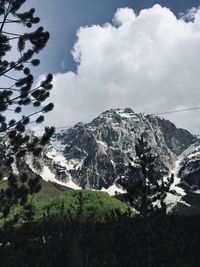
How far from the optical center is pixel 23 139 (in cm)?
1755

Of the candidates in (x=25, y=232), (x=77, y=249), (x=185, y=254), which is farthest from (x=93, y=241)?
(x=25, y=232)

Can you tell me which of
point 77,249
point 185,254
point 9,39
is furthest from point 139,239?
point 77,249

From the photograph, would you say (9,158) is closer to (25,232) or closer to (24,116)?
(24,116)

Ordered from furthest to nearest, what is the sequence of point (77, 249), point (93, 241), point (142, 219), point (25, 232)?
1. point (77, 249)
2. point (93, 241)
3. point (142, 219)
4. point (25, 232)

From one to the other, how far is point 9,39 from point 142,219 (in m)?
26.9

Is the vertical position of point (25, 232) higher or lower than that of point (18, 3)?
lower

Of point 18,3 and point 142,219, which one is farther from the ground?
point 18,3

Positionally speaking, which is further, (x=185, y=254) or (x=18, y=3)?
(x=185, y=254)

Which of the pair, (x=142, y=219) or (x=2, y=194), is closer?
(x=2, y=194)

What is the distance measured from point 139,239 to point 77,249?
43361 millimetres

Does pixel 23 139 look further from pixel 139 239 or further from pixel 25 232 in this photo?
pixel 139 239

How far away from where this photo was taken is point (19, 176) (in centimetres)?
1753

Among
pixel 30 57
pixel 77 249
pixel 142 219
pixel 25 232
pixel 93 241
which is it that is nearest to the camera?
pixel 30 57

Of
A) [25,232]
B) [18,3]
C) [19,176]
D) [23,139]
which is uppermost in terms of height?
[18,3]
